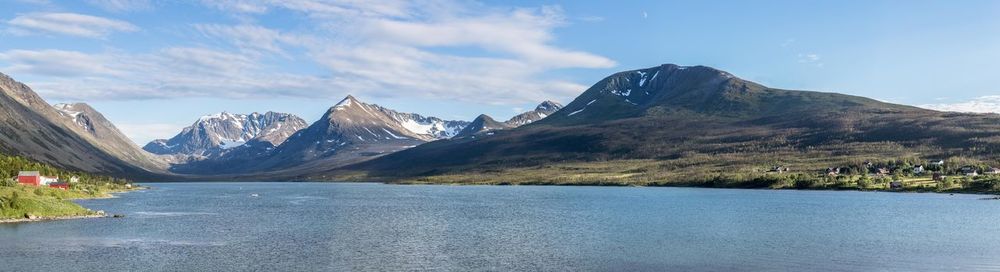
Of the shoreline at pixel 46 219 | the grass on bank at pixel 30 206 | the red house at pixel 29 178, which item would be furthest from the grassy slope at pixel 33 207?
the red house at pixel 29 178

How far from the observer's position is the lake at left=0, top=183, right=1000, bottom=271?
6016 centimetres

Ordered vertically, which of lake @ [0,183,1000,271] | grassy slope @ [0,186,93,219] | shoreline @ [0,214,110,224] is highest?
grassy slope @ [0,186,93,219]

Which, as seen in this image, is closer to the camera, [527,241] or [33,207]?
[527,241]

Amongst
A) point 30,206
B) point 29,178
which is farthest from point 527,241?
point 29,178

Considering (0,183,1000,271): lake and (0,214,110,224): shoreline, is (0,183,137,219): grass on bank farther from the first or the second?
(0,183,1000,271): lake

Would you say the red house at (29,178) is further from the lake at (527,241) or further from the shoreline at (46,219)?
the shoreline at (46,219)

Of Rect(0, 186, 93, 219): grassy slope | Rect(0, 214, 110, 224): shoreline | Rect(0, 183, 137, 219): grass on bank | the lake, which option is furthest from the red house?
Rect(0, 214, 110, 224): shoreline

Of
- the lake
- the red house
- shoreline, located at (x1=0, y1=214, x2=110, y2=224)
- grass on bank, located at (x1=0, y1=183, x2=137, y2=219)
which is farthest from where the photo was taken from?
the red house

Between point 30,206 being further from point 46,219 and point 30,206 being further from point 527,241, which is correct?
point 527,241

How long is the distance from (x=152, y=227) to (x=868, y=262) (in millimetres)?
76594

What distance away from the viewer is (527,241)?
77.3 m

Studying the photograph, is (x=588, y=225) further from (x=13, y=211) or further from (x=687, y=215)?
(x=13, y=211)

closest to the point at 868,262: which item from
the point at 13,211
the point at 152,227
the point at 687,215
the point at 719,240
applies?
the point at 719,240

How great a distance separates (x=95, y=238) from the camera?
78.1m
